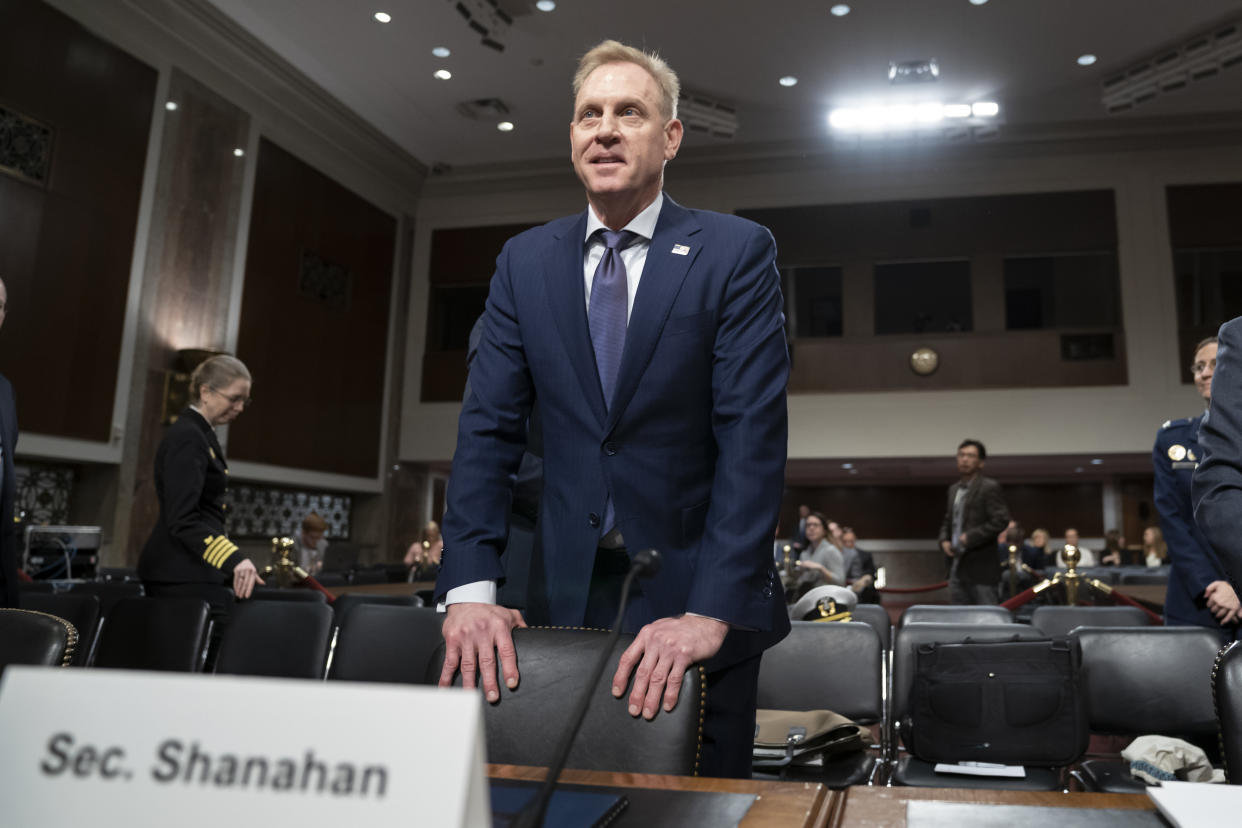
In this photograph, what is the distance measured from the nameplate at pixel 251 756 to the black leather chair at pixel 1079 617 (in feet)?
11.0

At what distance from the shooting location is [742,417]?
1.38 meters

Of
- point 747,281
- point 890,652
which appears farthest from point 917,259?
point 747,281

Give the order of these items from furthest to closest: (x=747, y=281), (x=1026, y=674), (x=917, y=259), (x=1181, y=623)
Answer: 1. (x=917, y=259)
2. (x=1181, y=623)
3. (x=1026, y=674)
4. (x=747, y=281)

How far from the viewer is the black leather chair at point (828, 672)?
8.95ft

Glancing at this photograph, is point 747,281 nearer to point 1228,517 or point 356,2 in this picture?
point 1228,517

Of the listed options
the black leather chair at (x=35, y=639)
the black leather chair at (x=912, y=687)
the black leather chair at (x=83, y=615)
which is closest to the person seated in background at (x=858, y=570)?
the black leather chair at (x=912, y=687)

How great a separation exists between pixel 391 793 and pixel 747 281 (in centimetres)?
114

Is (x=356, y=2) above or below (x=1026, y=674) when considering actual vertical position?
above

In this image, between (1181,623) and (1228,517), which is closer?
(1228,517)

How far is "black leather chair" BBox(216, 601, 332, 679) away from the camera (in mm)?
2883

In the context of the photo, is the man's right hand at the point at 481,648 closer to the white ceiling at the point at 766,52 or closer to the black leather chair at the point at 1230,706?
the black leather chair at the point at 1230,706

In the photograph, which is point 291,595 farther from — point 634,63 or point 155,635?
point 634,63

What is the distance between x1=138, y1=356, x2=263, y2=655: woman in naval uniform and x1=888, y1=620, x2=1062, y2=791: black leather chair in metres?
2.06

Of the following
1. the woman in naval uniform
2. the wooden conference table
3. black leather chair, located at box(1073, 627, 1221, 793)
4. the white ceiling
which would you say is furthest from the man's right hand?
the white ceiling
